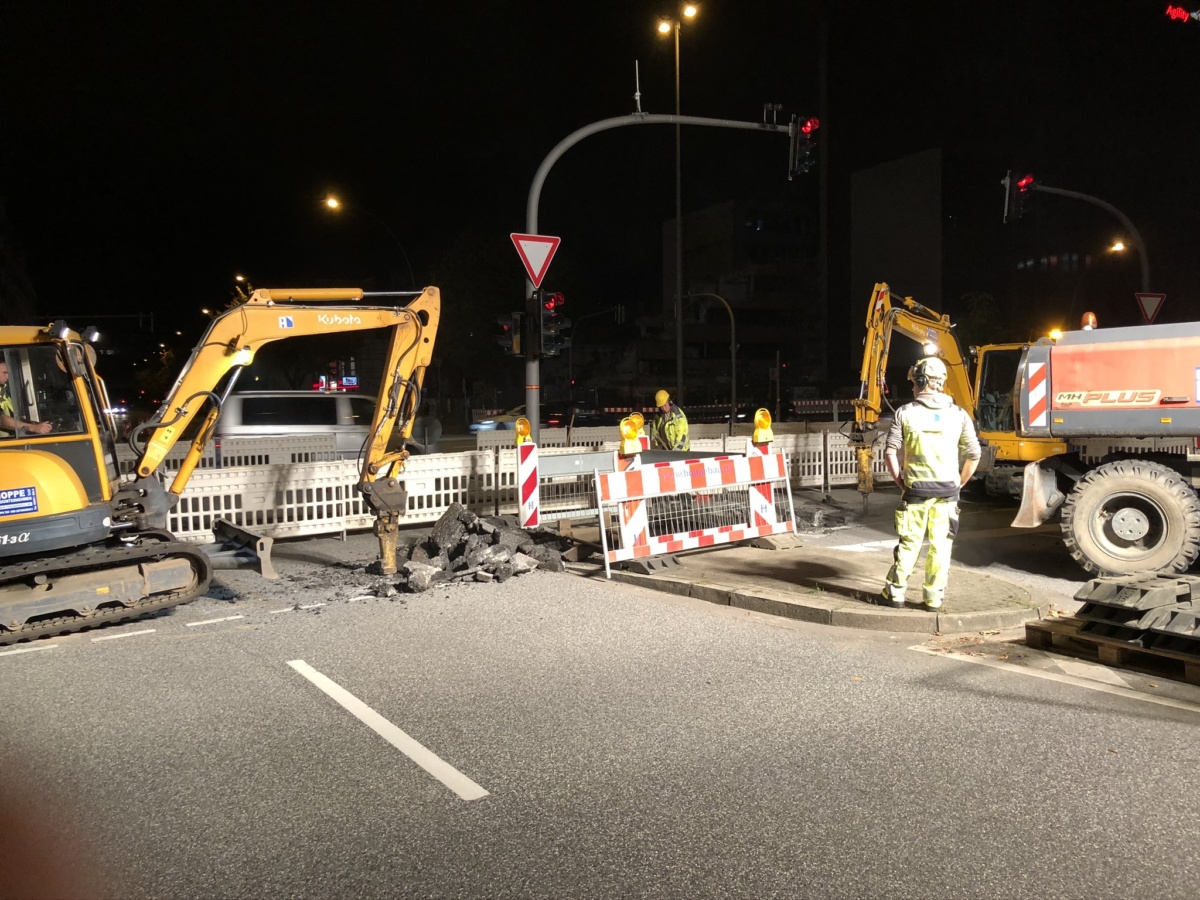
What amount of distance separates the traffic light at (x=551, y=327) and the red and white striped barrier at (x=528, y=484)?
104 inches

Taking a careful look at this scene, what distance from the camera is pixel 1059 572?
9.09m

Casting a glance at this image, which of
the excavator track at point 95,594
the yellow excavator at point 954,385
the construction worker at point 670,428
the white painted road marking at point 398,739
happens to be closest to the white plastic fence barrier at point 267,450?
the construction worker at point 670,428

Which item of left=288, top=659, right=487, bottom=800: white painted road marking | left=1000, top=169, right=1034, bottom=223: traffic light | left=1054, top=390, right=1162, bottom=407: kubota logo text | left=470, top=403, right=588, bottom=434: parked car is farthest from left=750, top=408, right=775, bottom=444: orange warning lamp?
left=470, top=403, right=588, bottom=434: parked car

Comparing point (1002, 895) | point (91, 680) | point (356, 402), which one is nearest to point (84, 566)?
point (91, 680)

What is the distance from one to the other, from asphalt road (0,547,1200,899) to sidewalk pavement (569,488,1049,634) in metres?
0.35

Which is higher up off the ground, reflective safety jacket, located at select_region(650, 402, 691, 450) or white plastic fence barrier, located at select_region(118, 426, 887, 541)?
reflective safety jacket, located at select_region(650, 402, 691, 450)

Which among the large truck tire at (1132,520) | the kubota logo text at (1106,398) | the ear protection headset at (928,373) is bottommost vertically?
the large truck tire at (1132,520)

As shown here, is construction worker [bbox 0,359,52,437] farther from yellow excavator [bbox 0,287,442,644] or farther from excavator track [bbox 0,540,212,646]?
excavator track [bbox 0,540,212,646]

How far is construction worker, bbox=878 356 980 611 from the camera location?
674 centimetres

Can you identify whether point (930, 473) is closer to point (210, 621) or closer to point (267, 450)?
point (210, 621)

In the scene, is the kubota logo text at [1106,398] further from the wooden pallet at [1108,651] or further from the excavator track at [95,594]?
the excavator track at [95,594]

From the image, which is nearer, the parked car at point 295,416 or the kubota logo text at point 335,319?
the kubota logo text at point 335,319

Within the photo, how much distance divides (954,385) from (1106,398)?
262 inches

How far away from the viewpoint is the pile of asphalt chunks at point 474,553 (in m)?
8.88
